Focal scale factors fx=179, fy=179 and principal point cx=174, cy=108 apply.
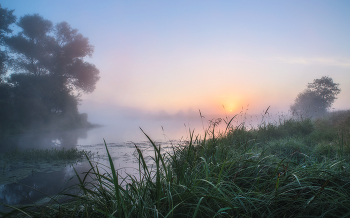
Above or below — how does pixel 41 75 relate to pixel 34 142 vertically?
above

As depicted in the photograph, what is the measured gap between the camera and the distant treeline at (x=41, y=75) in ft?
53.0

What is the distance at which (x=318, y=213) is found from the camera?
1333 mm

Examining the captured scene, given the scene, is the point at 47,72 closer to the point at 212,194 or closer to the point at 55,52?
the point at 55,52

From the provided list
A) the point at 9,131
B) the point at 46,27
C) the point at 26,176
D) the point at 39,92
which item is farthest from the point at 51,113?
the point at 26,176

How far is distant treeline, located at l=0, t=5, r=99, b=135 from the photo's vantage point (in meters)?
16.2

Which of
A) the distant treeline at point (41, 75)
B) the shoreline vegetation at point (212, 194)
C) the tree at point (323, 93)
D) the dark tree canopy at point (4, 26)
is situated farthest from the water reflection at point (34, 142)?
the tree at point (323, 93)

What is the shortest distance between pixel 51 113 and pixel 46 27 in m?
9.37

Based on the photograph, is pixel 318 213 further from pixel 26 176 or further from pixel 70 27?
pixel 70 27

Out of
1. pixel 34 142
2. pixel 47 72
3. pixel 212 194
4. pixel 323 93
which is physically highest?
pixel 47 72

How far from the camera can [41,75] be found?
18.4m

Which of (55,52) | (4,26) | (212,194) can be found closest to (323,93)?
(212,194)

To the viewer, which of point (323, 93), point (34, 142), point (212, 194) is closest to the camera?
point (212, 194)

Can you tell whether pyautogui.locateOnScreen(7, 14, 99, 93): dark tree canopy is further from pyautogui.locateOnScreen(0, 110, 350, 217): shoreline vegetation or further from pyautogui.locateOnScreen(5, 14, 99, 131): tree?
pyautogui.locateOnScreen(0, 110, 350, 217): shoreline vegetation

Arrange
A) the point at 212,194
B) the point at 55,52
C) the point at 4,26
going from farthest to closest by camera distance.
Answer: the point at 55,52, the point at 4,26, the point at 212,194
